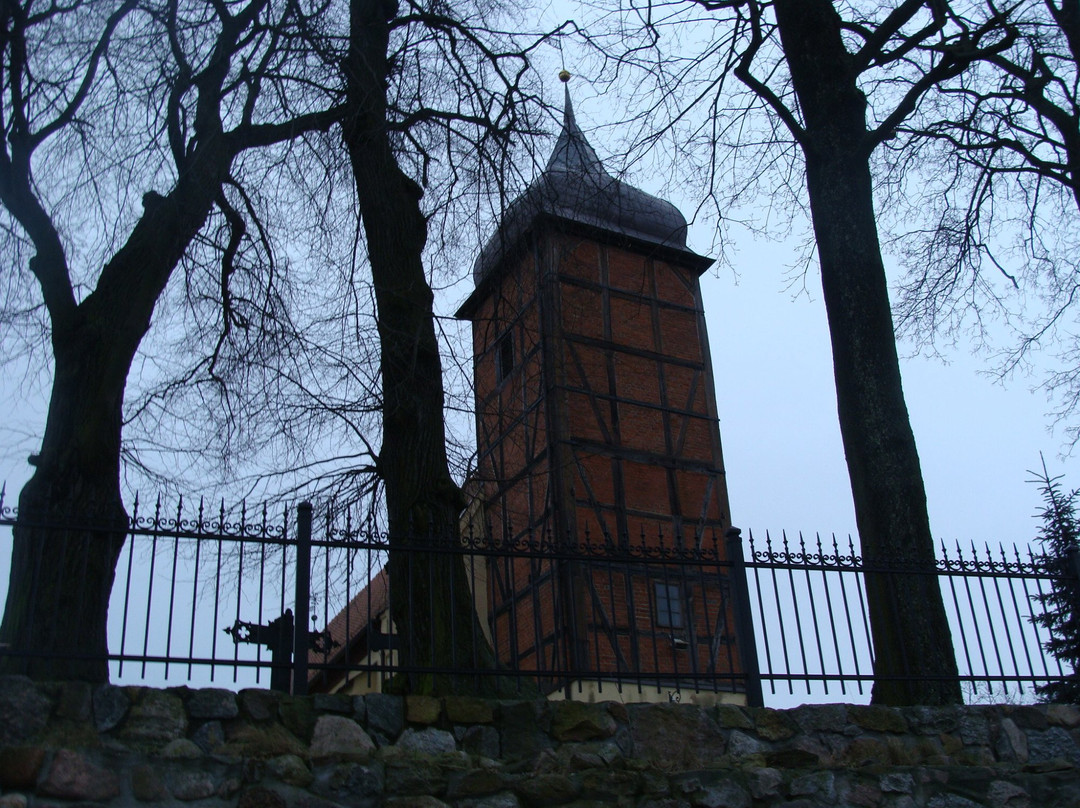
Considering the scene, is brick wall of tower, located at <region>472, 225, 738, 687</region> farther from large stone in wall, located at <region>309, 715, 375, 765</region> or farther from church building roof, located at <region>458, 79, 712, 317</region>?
large stone in wall, located at <region>309, 715, 375, 765</region>

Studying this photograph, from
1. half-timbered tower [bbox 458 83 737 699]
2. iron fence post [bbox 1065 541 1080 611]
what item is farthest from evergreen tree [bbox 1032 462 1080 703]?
half-timbered tower [bbox 458 83 737 699]

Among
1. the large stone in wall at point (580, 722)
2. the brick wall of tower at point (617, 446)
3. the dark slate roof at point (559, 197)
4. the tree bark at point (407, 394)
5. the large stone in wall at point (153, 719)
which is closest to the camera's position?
the large stone in wall at point (153, 719)

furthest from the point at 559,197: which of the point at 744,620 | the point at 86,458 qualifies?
the point at 86,458

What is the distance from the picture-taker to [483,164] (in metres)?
7.93

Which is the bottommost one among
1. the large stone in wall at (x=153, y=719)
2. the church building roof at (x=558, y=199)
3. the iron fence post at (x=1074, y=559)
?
the large stone in wall at (x=153, y=719)

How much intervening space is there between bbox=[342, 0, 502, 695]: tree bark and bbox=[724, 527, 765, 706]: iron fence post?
1.33m

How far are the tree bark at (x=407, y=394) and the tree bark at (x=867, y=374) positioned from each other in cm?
232

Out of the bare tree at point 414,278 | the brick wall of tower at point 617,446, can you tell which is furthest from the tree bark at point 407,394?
the brick wall of tower at point 617,446

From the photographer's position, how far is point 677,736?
5340 mm

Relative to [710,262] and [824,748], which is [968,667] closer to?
[824,748]

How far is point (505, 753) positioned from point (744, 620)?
1.57m

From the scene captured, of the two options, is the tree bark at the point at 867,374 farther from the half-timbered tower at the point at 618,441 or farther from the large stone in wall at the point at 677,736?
the half-timbered tower at the point at 618,441

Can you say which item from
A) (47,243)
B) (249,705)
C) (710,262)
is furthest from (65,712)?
(710,262)

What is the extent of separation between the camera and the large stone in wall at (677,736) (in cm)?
525
